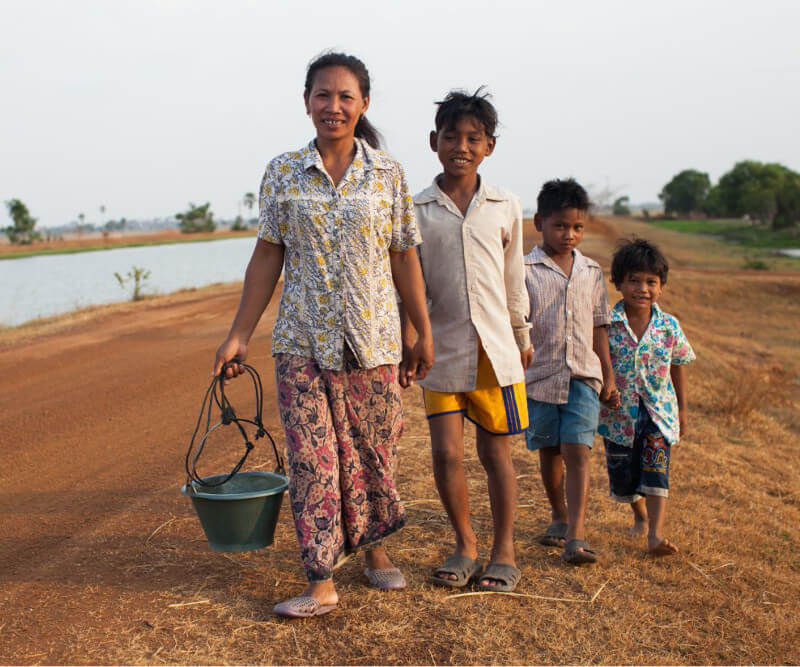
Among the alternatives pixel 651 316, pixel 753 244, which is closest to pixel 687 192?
pixel 753 244

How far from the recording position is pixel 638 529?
394cm

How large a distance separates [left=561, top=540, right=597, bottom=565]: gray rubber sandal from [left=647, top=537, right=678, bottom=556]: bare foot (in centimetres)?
39

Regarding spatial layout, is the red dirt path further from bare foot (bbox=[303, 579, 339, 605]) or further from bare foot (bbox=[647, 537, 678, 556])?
bare foot (bbox=[647, 537, 678, 556])

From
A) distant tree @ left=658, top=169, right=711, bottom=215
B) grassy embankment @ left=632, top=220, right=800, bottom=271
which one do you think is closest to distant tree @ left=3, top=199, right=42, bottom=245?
grassy embankment @ left=632, top=220, right=800, bottom=271

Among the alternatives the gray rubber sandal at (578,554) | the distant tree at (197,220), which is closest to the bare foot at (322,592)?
the gray rubber sandal at (578,554)

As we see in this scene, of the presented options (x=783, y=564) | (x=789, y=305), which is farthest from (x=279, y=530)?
(x=789, y=305)

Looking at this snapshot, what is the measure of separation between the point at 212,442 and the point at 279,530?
168cm

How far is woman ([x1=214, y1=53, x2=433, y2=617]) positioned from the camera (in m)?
2.80

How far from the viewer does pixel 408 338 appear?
307cm

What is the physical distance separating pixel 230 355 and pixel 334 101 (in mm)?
968

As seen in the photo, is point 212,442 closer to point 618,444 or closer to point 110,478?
point 110,478

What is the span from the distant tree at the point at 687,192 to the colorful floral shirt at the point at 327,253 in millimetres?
112844

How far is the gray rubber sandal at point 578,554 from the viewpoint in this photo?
11.1 ft

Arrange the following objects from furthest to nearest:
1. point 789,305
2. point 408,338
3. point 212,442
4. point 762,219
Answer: point 762,219 < point 789,305 < point 212,442 < point 408,338
